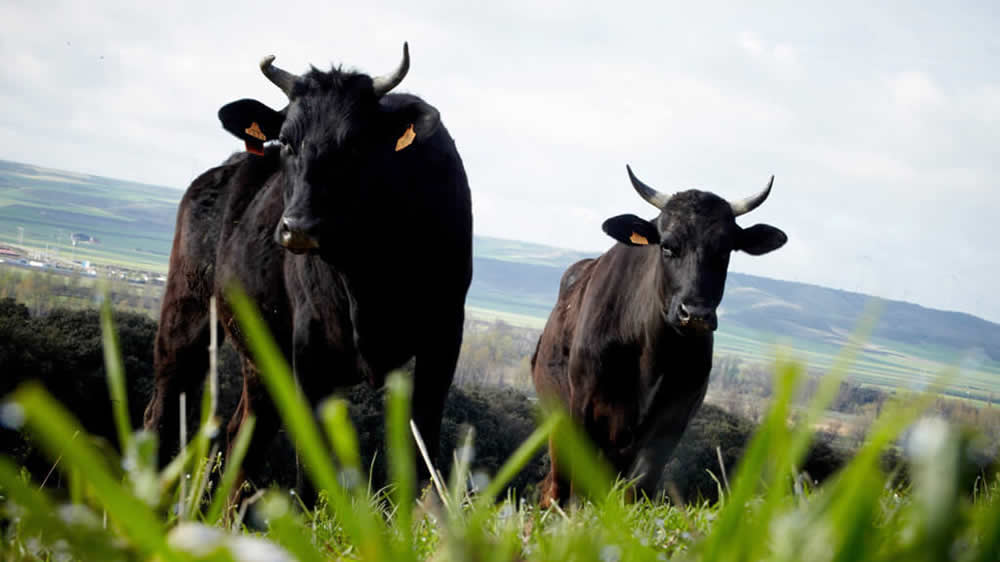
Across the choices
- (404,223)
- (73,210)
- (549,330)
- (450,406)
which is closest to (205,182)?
(404,223)

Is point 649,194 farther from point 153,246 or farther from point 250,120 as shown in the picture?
point 153,246

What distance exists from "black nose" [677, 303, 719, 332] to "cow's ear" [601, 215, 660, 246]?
45.3 inches

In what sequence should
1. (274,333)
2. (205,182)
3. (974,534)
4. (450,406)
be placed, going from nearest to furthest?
(974,534) < (274,333) < (205,182) < (450,406)

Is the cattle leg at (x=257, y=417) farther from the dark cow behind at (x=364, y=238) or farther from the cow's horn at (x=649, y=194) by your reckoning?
the cow's horn at (x=649, y=194)

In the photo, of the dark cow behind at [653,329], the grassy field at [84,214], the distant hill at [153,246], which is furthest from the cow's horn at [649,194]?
the grassy field at [84,214]

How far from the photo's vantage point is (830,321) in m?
167

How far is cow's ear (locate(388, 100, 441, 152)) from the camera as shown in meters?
5.55

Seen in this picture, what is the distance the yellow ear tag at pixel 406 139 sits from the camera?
5.52 meters

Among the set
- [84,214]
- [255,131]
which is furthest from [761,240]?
[84,214]

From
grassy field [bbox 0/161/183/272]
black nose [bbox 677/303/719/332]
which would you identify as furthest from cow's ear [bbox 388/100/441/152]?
grassy field [bbox 0/161/183/272]

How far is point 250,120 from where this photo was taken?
20.8ft

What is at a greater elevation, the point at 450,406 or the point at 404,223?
the point at 404,223

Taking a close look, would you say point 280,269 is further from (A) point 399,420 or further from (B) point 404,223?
(A) point 399,420

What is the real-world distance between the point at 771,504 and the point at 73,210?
142 metres
